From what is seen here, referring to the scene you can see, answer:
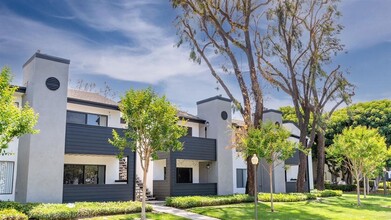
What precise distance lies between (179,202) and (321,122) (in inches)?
703

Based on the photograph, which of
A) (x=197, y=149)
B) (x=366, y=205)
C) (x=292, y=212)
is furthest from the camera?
(x=197, y=149)

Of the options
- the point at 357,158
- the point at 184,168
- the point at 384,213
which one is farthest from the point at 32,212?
the point at 357,158

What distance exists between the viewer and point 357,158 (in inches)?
999

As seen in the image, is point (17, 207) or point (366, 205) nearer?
point (17, 207)

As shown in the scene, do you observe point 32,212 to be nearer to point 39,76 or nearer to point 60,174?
point 60,174

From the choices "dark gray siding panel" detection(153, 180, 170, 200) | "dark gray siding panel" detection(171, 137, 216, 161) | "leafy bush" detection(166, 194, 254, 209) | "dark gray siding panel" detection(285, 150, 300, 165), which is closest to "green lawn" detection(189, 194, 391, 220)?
"leafy bush" detection(166, 194, 254, 209)

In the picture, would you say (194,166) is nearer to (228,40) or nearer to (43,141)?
(228,40)

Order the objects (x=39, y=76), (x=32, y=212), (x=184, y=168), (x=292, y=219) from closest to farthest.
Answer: (x=32, y=212)
(x=292, y=219)
(x=39, y=76)
(x=184, y=168)

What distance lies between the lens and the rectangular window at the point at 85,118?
23.0 m

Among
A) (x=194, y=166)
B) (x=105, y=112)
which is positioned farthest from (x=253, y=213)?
(x=105, y=112)

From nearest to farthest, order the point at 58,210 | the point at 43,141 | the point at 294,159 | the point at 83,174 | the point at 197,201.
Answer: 1. the point at 58,210
2. the point at 43,141
3. the point at 197,201
4. the point at 83,174
5. the point at 294,159

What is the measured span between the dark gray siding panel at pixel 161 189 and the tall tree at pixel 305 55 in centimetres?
1260

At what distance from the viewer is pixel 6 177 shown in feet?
63.6

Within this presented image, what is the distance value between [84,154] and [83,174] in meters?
3.03
